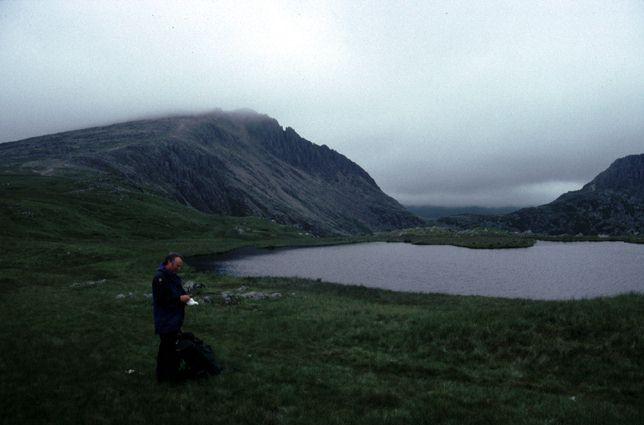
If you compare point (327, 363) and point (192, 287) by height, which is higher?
point (327, 363)

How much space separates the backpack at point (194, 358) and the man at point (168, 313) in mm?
313

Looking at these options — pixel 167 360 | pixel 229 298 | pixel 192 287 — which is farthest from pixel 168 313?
pixel 192 287

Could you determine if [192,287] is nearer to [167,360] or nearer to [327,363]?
[327,363]

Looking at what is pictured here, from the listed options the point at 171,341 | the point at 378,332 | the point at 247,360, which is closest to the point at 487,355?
the point at 378,332

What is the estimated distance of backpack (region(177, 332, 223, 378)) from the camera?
14578 millimetres

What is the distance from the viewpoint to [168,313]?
1432cm

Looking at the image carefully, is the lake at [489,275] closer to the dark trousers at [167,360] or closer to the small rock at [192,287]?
the small rock at [192,287]

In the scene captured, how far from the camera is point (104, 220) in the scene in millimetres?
131875

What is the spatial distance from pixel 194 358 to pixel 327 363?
671 centimetres

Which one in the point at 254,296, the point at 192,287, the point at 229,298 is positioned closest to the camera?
the point at 229,298

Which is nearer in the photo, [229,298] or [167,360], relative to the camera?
[167,360]

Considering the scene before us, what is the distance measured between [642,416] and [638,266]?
8484 centimetres

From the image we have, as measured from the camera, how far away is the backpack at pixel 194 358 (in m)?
14.6

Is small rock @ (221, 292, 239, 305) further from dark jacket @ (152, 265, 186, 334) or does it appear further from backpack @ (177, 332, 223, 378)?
dark jacket @ (152, 265, 186, 334)
